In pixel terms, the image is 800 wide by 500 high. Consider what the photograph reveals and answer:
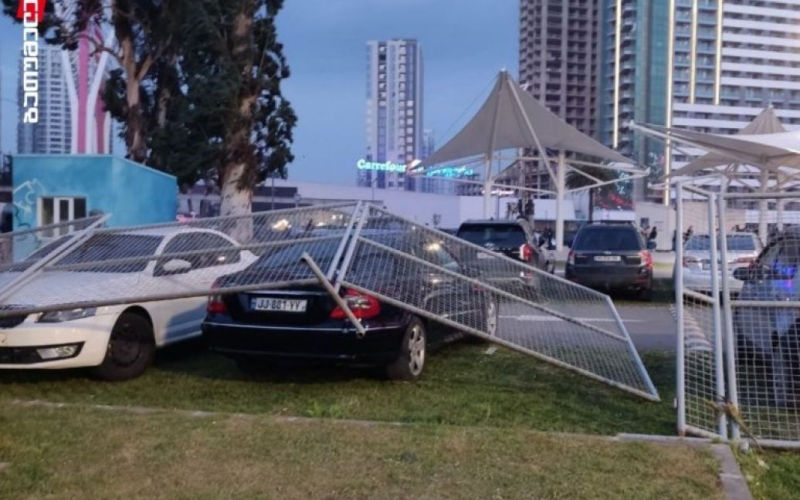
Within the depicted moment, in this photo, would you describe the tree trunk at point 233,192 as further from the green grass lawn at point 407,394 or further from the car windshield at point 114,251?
the car windshield at point 114,251

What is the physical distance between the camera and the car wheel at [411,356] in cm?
767

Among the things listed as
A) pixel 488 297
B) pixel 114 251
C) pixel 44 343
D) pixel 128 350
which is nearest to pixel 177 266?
pixel 114 251

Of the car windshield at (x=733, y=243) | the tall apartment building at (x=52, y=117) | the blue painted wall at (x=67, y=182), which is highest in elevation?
the tall apartment building at (x=52, y=117)

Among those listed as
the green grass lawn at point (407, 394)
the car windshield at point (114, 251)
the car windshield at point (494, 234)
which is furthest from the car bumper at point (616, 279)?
the car windshield at point (114, 251)

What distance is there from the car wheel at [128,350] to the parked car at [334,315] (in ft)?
3.02

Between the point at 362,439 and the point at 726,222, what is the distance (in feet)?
11.1

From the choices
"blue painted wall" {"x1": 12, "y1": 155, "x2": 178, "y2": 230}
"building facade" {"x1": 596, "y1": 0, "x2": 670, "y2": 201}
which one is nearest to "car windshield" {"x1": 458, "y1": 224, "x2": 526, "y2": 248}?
"blue painted wall" {"x1": 12, "y1": 155, "x2": 178, "y2": 230}

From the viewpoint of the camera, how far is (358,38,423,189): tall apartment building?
143750 millimetres

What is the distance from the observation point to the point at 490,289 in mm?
7289

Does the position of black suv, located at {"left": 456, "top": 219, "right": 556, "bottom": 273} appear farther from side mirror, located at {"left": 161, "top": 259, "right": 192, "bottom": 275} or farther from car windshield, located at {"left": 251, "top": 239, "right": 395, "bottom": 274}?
car windshield, located at {"left": 251, "top": 239, "right": 395, "bottom": 274}

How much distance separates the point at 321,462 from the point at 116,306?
3655 millimetres

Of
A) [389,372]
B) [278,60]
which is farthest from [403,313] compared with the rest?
[278,60]

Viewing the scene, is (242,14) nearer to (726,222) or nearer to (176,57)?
(176,57)

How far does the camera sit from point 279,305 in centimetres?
740
